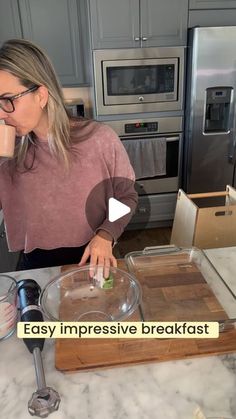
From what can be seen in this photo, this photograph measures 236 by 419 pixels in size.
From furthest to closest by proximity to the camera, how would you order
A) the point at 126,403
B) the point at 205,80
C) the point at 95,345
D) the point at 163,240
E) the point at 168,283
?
the point at 163,240 < the point at 205,80 < the point at 168,283 < the point at 95,345 < the point at 126,403

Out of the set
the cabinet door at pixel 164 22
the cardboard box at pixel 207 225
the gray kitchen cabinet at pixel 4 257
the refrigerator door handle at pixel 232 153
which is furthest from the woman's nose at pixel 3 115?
the refrigerator door handle at pixel 232 153

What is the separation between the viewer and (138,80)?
2.46 m

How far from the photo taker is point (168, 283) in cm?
87

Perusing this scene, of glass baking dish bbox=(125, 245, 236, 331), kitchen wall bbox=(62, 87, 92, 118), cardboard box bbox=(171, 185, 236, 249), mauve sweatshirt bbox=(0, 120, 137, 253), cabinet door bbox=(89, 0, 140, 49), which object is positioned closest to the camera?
glass baking dish bbox=(125, 245, 236, 331)

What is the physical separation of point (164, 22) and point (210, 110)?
2.27ft

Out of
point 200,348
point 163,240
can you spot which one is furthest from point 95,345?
point 163,240

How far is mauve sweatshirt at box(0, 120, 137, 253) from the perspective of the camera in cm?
105

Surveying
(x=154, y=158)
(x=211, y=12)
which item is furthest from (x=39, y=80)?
(x=211, y=12)

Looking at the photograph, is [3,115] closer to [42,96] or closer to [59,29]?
[42,96]

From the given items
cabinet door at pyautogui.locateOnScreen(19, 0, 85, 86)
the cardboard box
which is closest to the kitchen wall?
cabinet door at pyautogui.locateOnScreen(19, 0, 85, 86)

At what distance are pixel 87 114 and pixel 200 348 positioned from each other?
2.58 meters

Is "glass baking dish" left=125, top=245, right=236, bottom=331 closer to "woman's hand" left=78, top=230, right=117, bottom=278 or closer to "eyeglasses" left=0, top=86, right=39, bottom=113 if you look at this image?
"woman's hand" left=78, top=230, right=117, bottom=278

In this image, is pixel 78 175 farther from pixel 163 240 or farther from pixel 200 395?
pixel 163 240

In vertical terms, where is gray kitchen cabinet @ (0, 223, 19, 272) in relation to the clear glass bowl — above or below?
below
